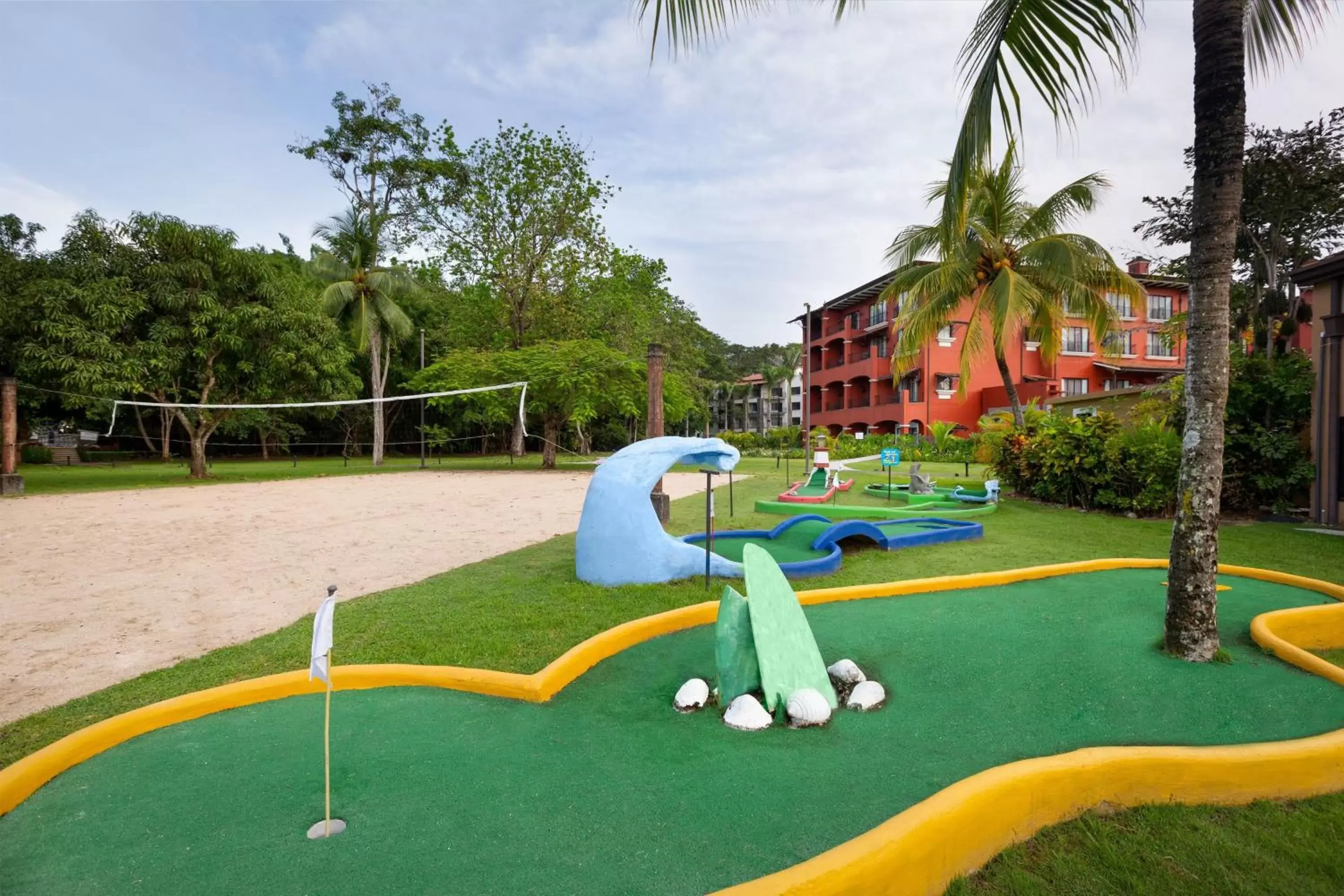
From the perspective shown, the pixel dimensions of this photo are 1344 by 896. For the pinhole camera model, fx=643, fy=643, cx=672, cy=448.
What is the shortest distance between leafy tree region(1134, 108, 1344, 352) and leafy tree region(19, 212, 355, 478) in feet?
87.4

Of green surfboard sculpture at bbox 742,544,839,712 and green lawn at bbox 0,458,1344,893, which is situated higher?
green surfboard sculpture at bbox 742,544,839,712

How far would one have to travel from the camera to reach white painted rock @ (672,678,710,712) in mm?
3549

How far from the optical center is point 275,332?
19719 mm

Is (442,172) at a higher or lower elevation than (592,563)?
higher

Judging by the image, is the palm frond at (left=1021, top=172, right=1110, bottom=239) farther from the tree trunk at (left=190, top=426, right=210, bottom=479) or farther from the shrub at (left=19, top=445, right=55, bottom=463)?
the shrub at (left=19, top=445, right=55, bottom=463)

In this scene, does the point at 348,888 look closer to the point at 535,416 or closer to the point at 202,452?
the point at 202,452

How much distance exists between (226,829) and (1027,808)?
3.11 metres

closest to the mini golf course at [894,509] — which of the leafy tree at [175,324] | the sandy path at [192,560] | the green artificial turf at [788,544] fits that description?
the green artificial turf at [788,544]

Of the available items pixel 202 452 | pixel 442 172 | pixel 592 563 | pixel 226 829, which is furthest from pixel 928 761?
pixel 442 172

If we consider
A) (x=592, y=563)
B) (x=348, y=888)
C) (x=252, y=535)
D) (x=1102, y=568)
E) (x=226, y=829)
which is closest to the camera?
(x=348, y=888)

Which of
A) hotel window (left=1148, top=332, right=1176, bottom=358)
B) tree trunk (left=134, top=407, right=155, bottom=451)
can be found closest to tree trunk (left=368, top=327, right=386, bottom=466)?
tree trunk (left=134, top=407, right=155, bottom=451)

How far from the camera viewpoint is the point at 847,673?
384 centimetres

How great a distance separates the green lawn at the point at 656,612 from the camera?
2.34m

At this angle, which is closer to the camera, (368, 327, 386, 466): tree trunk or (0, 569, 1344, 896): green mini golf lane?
(0, 569, 1344, 896): green mini golf lane
